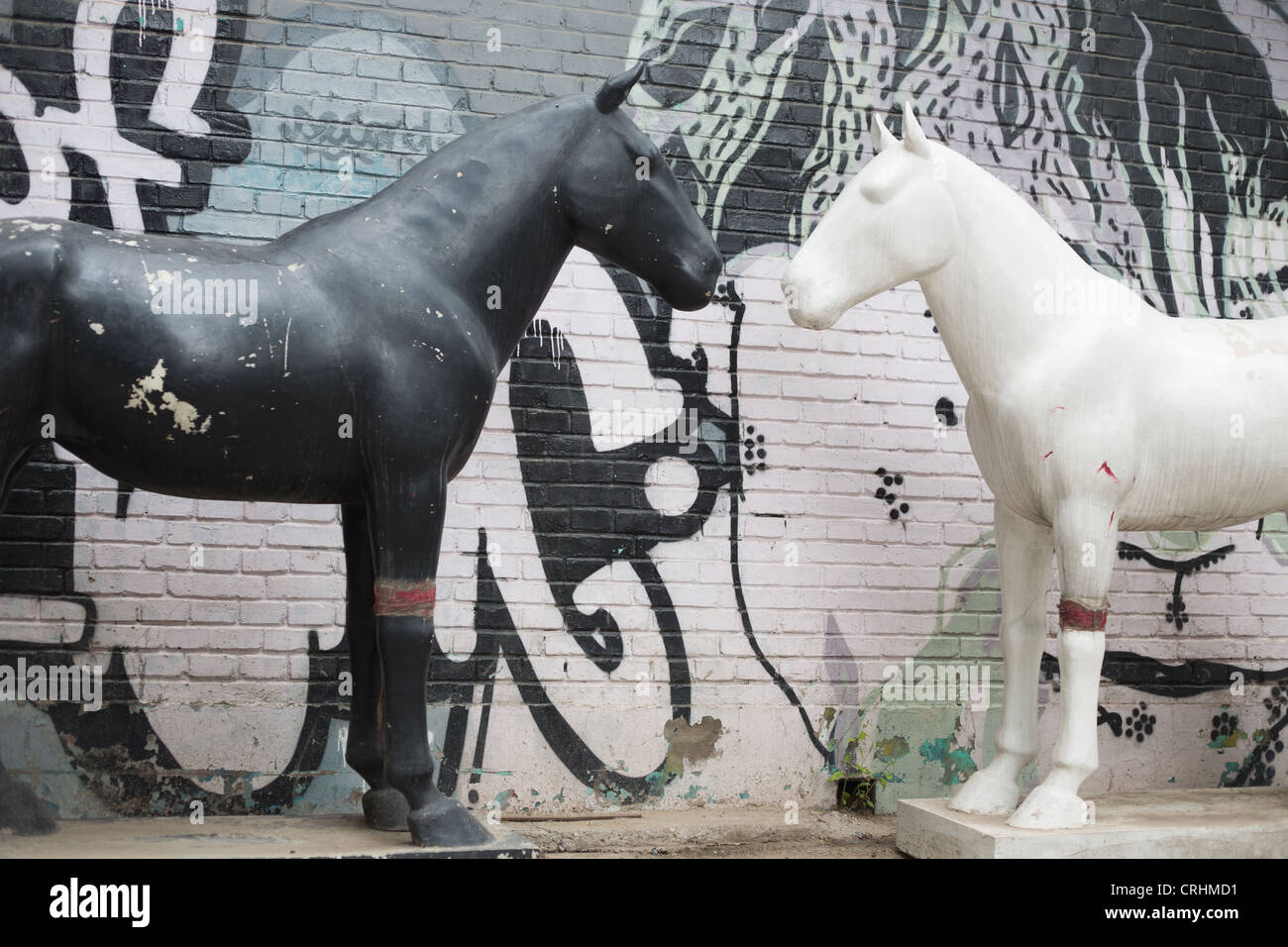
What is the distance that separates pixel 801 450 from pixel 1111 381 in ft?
4.80

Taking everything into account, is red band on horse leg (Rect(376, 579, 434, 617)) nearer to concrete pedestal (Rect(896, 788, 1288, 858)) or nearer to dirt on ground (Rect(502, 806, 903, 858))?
dirt on ground (Rect(502, 806, 903, 858))

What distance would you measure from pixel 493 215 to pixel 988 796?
1.98 metres

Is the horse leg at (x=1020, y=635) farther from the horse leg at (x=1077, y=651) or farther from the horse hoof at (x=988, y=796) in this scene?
the horse leg at (x=1077, y=651)

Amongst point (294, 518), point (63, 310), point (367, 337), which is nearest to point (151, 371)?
point (63, 310)

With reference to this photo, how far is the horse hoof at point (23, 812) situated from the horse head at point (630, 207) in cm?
167

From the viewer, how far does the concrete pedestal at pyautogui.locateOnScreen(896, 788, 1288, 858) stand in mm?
2771

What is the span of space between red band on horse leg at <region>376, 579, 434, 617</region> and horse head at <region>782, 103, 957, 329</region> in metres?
1.23

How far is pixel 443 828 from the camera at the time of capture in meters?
2.33

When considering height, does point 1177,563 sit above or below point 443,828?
above

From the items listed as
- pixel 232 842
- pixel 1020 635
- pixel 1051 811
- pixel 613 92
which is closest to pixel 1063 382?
pixel 1020 635

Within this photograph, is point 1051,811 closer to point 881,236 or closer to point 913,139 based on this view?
point 881,236

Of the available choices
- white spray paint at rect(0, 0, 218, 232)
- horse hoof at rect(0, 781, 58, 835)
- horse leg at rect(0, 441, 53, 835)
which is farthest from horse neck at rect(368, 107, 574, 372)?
white spray paint at rect(0, 0, 218, 232)

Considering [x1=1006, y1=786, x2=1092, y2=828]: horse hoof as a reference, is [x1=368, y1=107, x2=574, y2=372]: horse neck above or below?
above

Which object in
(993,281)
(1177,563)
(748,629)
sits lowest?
(748,629)
